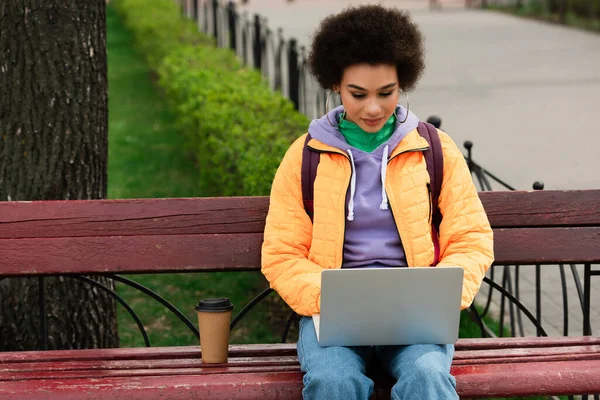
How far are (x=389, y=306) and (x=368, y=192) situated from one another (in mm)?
445

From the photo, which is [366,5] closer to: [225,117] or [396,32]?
[396,32]

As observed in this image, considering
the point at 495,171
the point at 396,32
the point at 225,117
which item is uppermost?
the point at 396,32

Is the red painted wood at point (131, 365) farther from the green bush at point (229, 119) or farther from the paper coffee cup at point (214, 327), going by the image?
the green bush at point (229, 119)

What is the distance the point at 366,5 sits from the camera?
346cm

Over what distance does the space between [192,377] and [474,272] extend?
91 cm

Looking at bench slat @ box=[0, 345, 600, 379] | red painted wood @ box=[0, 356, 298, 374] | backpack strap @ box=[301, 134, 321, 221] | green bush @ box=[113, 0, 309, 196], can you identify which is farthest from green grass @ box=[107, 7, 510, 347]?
backpack strap @ box=[301, 134, 321, 221]

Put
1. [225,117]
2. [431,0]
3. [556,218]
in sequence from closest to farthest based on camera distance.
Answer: [556,218]
[225,117]
[431,0]

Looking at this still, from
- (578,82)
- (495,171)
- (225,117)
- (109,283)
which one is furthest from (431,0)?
(109,283)

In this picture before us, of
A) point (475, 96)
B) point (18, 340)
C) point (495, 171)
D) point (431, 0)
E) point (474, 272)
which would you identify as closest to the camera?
point (474, 272)

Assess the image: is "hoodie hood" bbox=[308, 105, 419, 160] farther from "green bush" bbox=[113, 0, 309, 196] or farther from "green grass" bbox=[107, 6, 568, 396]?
"green grass" bbox=[107, 6, 568, 396]

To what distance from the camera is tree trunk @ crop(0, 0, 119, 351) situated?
14.0 feet

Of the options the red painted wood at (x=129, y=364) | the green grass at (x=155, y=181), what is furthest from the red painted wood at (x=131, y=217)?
the green grass at (x=155, y=181)

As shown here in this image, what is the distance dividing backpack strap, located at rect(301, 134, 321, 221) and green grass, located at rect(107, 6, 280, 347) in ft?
6.68

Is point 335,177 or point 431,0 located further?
point 431,0
